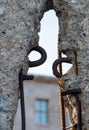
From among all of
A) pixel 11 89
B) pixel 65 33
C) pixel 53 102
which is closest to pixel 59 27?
pixel 65 33

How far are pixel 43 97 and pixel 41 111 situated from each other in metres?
0.59

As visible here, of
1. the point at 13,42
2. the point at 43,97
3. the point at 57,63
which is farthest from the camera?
the point at 43,97

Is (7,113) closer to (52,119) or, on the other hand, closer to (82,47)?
(82,47)

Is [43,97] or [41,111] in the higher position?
[43,97]

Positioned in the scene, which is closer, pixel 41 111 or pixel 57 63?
pixel 57 63

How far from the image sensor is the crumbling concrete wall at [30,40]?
8.49ft

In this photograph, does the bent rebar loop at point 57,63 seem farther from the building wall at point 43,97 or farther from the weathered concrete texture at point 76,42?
the building wall at point 43,97

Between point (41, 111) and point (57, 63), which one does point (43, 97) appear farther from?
point (57, 63)

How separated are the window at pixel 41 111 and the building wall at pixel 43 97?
0.62 ft

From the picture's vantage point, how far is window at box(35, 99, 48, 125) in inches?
864

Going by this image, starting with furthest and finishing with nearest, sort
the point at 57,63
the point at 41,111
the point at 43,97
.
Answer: the point at 41,111 → the point at 43,97 → the point at 57,63

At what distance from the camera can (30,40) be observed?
270 cm

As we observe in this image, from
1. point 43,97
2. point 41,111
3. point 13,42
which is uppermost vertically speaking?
point 43,97

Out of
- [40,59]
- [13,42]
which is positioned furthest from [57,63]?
[13,42]
